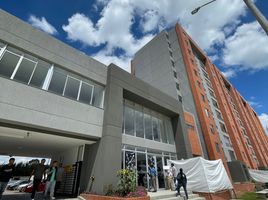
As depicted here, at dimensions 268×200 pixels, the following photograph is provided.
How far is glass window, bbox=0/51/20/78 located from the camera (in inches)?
336

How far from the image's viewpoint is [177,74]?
33.5 m

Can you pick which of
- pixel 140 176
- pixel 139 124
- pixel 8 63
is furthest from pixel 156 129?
pixel 8 63

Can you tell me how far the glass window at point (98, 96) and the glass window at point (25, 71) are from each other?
165 inches

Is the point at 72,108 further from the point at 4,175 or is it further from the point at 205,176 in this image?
the point at 205,176

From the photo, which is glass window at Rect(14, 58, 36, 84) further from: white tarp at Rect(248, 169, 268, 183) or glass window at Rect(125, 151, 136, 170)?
white tarp at Rect(248, 169, 268, 183)

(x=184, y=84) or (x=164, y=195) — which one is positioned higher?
(x=184, y=84)

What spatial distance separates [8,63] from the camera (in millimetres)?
8797

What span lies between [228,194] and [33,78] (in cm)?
1583

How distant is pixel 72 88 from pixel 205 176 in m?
10.7

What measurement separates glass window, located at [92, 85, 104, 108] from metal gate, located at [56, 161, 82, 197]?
4029 millimetres

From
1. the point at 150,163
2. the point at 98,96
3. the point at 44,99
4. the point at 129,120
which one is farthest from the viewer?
the point at 129,120

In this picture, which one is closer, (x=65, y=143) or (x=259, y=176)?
(x=65, y=143)

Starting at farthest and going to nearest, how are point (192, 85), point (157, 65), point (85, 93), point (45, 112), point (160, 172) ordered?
point (157, 65)
point (192, 85)
point (160, 172)
point (85, 93)
point (45, 112)

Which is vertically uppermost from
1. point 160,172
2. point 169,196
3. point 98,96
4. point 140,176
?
point 98,96
